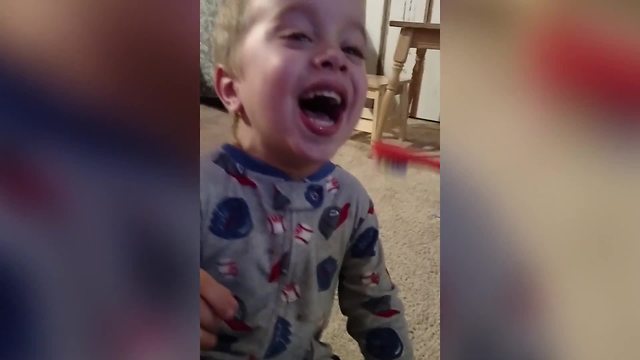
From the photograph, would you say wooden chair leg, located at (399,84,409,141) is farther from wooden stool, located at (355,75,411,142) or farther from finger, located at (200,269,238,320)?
finger, located at (200,269,238,320)

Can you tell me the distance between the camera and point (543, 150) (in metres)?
0.40

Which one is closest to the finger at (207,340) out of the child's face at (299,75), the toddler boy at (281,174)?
the toddler boy at (281,174)

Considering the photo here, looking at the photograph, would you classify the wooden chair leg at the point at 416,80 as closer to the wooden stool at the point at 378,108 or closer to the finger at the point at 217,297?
the wooden stool at the point at 378,108

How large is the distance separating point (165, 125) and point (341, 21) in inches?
4.3

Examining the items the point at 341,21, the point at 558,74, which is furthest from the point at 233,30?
the point at 558,74

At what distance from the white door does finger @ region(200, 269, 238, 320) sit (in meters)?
0.15

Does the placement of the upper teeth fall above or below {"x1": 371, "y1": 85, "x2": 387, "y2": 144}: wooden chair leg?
above

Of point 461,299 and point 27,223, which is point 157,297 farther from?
point 461,299

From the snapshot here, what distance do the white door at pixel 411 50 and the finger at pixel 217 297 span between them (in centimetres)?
15

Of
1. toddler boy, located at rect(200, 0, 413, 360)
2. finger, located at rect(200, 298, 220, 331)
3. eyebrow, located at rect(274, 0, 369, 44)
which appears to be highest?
eyebrow, located at rect(274, 0, 369, 44)

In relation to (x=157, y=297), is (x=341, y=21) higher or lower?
higher

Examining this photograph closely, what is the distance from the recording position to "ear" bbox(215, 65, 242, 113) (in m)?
0.35

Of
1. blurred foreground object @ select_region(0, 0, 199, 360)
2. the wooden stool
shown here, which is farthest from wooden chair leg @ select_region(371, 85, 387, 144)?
blurred foreground object @ select_region(0, 0, 199, 360)

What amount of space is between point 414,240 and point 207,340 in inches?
5.4
